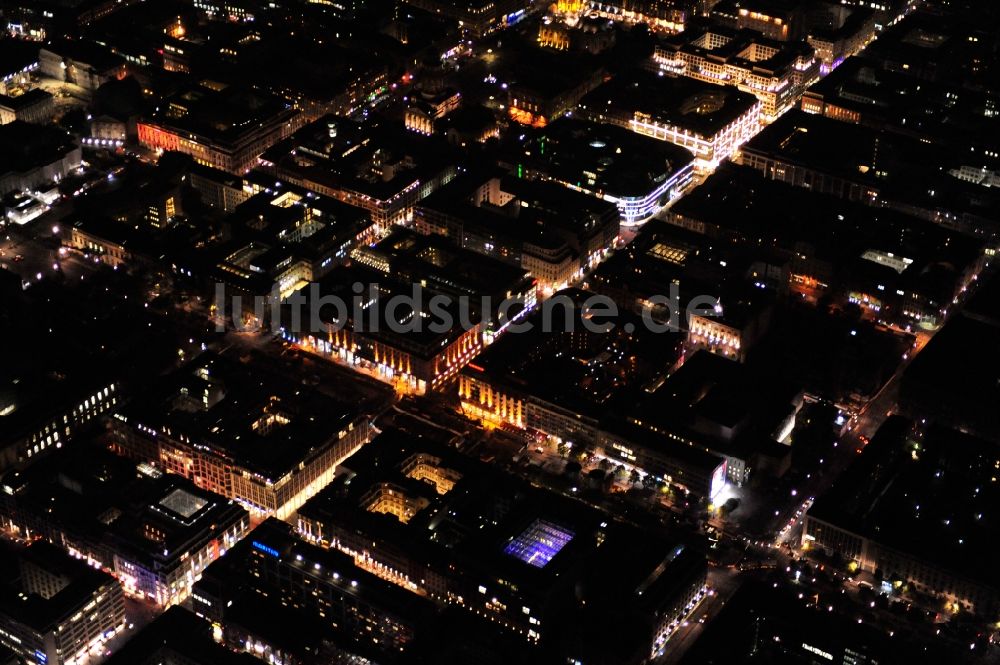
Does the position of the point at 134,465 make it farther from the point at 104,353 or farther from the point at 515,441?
the point at 515,441

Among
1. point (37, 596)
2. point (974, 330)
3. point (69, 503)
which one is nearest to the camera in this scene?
point (37, 596)

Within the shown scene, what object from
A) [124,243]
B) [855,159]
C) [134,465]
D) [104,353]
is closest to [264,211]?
[124,243]

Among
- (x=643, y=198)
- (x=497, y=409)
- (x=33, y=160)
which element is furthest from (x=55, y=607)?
(x=643, y=198)

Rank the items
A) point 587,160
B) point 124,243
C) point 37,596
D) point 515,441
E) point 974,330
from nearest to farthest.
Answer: point 37,596 < point 515,441 < point 974,330 < point 124,243 < point 587,160

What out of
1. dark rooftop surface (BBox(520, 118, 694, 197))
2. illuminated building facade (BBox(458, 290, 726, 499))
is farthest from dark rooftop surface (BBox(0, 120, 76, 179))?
illuminated building facade (BBox(458, 290, 726, 499))

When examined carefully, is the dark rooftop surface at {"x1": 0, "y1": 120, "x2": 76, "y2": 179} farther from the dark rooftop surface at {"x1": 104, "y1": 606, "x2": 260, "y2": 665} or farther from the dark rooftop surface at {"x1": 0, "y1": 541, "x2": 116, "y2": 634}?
the dark rooftop surface at {"x1": 104, "y1": 606, "x2": 260, "y2": 665}

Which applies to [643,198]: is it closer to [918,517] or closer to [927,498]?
[927,498]

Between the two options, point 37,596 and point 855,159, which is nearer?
point 37,596
